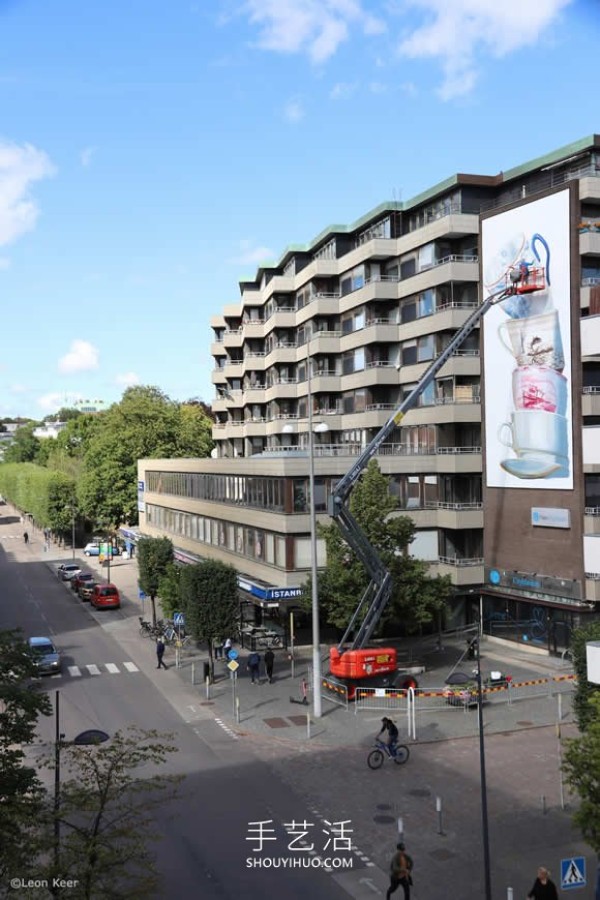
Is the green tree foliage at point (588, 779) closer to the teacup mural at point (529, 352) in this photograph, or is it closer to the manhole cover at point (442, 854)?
the manhole cover at point (442, 854)

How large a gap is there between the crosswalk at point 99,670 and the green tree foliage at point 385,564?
30.2ft

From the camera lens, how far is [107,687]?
A: 35.7m

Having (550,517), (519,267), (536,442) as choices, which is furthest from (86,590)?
(519,267)

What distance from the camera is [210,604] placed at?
121 ft

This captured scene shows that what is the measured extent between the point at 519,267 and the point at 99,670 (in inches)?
1071

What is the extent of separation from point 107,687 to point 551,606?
20.6 meters

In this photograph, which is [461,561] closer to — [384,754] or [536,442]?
[536,442]

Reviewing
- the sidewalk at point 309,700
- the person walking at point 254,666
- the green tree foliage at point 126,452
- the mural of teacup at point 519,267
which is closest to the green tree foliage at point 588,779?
the sidewalk at point 309,700

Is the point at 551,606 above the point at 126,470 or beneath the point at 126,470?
beneath

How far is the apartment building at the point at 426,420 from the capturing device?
1517 inches

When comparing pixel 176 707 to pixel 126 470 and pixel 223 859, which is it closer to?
pixel 223 859

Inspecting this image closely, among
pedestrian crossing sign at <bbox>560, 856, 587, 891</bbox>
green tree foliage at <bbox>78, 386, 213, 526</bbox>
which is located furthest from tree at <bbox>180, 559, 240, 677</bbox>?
green tree foliage at <bbox>78, 386, 213, 526</bbox>

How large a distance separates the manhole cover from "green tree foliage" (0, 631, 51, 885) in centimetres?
881

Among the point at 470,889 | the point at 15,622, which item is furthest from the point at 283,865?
the point at 15,622
